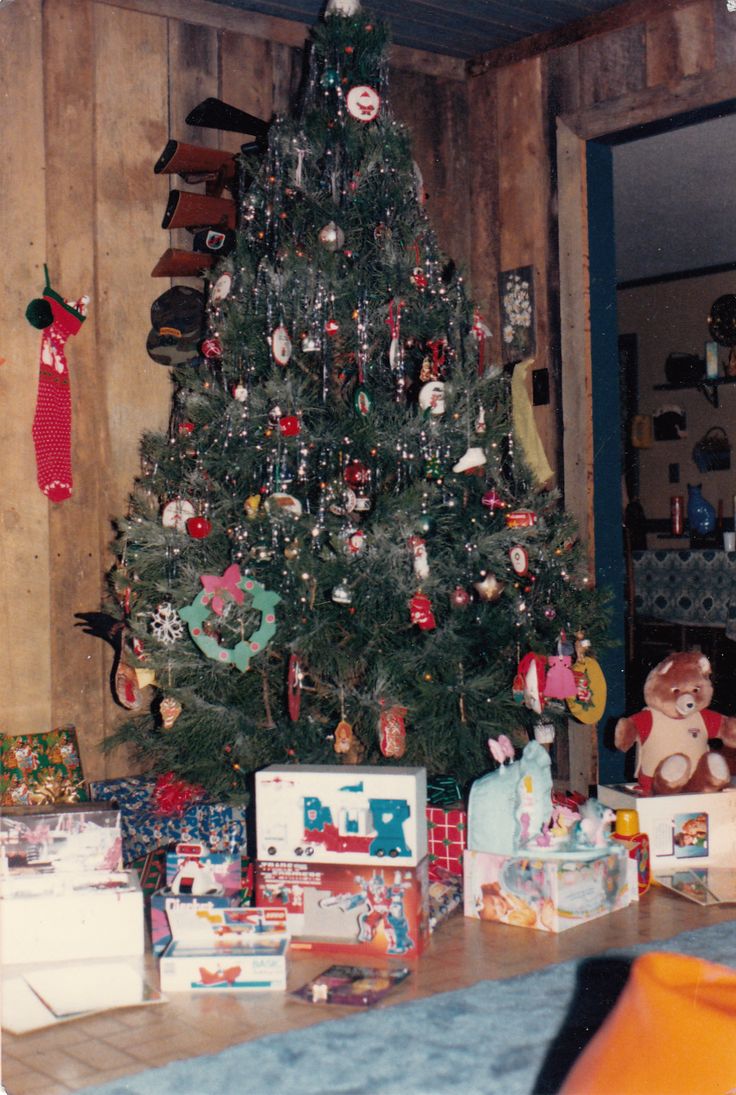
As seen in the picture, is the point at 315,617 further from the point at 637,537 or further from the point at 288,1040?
the point at 637,537

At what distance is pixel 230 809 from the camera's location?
3.20 metres

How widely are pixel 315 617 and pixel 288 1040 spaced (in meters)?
1.15

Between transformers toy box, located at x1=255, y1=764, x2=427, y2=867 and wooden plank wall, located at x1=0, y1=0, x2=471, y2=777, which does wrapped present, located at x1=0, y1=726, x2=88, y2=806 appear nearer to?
wooden plank wall, located at x1=0, y1=0, x2=471, y2=777

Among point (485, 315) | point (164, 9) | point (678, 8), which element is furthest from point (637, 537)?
point (164, 9)

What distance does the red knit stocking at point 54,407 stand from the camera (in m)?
3.55

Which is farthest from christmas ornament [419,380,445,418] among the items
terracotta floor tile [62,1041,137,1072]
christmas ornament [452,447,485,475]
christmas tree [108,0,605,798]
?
terracotta floor tile [62,1041,137,1072]

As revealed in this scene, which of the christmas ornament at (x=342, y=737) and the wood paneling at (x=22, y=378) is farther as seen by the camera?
the wood paneling at (x=22, y=378)

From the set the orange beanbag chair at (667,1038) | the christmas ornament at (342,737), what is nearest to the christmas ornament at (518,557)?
the christmas ornament at (342,737)

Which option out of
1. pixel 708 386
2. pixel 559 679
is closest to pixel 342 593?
pixel 559 679

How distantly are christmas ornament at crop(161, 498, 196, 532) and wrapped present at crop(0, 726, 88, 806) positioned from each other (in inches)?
26.7

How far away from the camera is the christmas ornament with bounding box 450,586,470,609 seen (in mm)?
3182

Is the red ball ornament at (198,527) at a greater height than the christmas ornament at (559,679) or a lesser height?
greater

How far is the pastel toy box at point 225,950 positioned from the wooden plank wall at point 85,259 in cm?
115

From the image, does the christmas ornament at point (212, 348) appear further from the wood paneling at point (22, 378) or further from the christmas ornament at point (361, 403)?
the wood paneling at point (22, 378)
